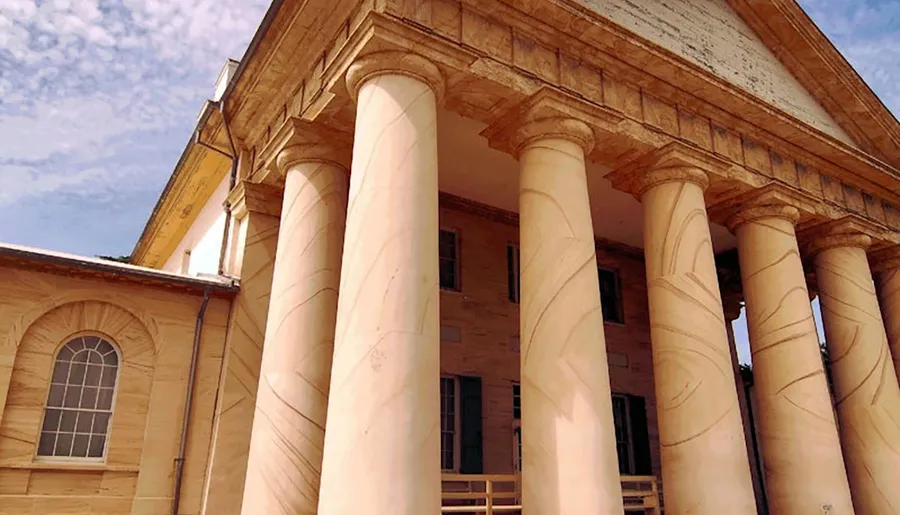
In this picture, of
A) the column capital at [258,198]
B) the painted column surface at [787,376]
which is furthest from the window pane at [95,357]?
the painted column surface at [787,376]

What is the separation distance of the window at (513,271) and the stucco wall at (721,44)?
5967mm

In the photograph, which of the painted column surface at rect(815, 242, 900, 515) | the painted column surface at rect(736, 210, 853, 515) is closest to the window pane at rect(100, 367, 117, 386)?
the painted column surface at rect(736, 210, 853, 515)

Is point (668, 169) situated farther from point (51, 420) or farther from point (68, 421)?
point (51, 420)

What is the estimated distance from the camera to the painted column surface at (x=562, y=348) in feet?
24.3

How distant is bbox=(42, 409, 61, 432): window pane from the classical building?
0.04 m

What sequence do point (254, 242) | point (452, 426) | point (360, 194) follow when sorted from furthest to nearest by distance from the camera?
point (452, 426), point (254, 242), point (360, 194)

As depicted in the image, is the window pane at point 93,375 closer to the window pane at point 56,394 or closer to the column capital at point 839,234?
the window pane at point 56,394

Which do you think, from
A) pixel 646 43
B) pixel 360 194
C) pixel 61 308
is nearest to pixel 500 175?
pixel 646 43

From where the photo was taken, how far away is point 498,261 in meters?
15.4

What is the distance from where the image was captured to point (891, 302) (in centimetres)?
1451

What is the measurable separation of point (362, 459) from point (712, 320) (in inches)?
237

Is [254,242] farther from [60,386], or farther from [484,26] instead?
[484,26]

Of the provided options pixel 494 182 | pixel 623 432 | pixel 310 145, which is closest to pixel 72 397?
pixel 310 145

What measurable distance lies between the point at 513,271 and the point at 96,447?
9.45m
